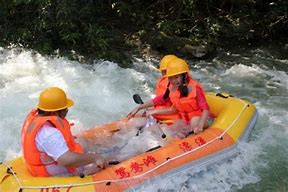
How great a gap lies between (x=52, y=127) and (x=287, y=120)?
12.5 feet

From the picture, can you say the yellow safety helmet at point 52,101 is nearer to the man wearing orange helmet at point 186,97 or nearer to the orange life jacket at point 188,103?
the man wearing orange helmet at point 186,97

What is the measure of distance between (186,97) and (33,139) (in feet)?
6.18

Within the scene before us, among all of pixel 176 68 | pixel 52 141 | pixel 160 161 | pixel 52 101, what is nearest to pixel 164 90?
pixel 176 68

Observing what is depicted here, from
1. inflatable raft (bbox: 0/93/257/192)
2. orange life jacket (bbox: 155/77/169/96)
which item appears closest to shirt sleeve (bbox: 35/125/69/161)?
inflatable raft (bbox: 0/93/257/192)

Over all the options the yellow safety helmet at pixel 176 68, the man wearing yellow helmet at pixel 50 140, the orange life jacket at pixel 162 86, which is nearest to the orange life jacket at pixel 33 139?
the man wearing yellow helmet at pixel 50 140

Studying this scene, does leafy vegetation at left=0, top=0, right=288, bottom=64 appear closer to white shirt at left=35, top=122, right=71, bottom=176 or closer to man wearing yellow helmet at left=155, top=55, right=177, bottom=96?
man wearing yellow helmet at left=155, top=55, right=177, bottom=96

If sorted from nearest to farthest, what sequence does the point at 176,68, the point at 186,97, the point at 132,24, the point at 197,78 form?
the point at 176,68
the point at 186,97
the point at 197,78
the point at 132,24

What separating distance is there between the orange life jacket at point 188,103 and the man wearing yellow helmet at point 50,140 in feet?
4.75

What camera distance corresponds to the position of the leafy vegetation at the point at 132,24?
882cm

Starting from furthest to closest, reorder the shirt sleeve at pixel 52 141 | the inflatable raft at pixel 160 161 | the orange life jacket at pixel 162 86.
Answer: the orange life jacket at pixel 162 86 → the inflatable raft at pixel 160 161 → the shirt sleeve at pixel 52 141

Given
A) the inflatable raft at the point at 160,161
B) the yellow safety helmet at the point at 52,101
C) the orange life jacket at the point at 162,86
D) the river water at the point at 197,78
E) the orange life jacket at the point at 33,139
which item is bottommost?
the river water at the point at 197,78

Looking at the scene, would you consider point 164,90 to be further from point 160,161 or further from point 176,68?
point 160,161

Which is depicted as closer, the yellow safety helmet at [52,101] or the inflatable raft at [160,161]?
the yellow safety helmet at [52,101]

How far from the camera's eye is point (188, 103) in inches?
216
